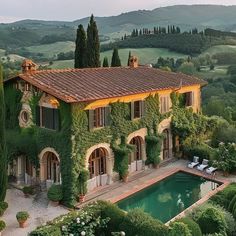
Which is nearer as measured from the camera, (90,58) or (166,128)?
(166,128)

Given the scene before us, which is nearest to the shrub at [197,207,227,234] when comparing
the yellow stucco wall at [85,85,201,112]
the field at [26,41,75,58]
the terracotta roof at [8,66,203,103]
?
the terracotta roof at [8,66,203,103]

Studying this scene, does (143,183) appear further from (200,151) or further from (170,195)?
(200,151)

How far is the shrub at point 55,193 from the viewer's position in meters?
23.0

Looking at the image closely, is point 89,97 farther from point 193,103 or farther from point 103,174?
point 193,103

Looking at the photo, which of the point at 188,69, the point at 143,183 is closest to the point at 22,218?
the point at 143,183

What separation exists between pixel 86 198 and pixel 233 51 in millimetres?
84202

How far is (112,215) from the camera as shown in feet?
59.9

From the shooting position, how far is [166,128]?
31.5 meters

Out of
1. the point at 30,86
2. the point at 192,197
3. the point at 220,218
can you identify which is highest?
the point at 30,86

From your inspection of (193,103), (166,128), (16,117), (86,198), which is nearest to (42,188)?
(86,198)

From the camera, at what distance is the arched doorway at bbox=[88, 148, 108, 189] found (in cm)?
2548

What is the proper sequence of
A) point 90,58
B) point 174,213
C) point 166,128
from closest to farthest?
point 174,213 → point 166,128 → point 90,58

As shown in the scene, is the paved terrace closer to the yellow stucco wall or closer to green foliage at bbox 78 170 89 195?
green foliage at bbox 78 170 89 195

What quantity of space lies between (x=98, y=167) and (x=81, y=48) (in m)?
15.3
